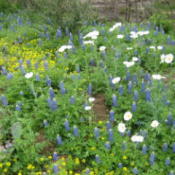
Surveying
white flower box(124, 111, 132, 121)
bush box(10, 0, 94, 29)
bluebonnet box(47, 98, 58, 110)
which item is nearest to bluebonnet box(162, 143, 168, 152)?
white flower box(124, 111, 132, 121)

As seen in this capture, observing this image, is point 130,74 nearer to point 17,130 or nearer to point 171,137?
point 171,137

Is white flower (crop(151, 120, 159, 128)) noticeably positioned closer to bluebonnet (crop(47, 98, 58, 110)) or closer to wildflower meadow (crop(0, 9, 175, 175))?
wildflower meadow (crop(0, 9, 175, 175))

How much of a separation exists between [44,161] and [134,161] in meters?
0.99

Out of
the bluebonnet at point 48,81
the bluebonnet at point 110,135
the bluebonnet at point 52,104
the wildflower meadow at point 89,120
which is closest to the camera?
the wildflower meadow at point 89,120

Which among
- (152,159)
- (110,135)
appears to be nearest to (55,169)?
(110,135)

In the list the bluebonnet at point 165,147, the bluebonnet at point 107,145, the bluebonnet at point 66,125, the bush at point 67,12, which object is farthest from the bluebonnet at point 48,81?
the bush at point 67,12

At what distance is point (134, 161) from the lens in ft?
12.8

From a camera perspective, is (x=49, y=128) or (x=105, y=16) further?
(x=105, y=16)

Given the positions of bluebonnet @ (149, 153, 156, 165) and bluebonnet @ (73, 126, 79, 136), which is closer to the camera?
bluebonnet @ (149, 153, 156, 165)

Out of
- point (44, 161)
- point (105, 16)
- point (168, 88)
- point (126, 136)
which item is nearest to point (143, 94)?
point (168, 88)

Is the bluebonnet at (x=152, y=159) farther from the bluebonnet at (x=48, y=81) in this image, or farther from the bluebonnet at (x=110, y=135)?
the bluebonnet at (x=48, y=81)

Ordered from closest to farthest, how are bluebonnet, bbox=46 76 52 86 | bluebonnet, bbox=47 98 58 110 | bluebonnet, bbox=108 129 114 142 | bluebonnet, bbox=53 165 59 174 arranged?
bluebonnet, bbox=53 165 59 174 → bluebonnet, bbox=108 129 114 142 → bluebonnet, bbox=47 98 58 110 → bluebonnet, bbox=46 76 52 86

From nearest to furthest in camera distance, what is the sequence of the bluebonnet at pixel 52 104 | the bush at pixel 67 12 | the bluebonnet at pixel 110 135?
1. the bluebonnet at pixel 110 135
2. the bluebonnet at pixel 52 104
3. the bush at pixel 67 12

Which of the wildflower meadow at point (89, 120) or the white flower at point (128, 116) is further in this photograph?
the white flower at point (128, 116)
